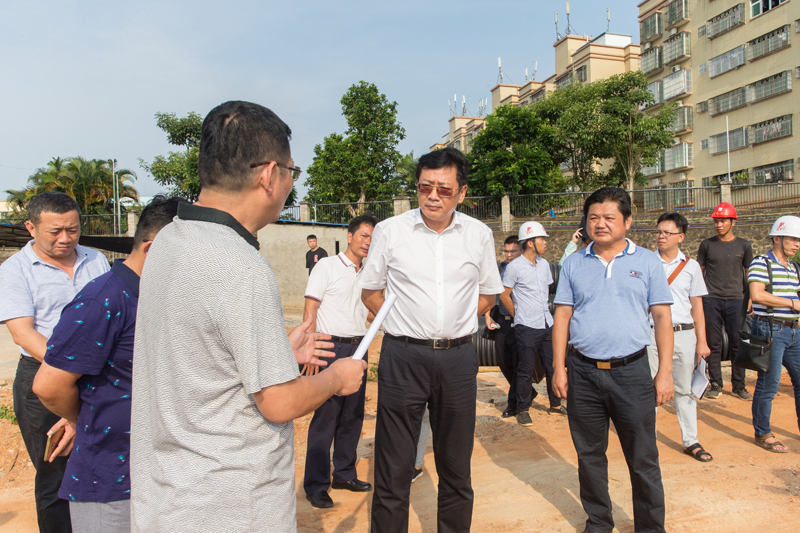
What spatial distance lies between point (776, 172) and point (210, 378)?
3112 cm

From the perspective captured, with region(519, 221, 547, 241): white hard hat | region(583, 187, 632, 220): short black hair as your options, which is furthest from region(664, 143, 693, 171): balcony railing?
region(583, 187, 632, 220): short black hair

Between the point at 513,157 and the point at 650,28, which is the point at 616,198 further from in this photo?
the point at 650,28

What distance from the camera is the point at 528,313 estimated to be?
6.26 metres

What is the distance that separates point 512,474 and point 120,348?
11.9ft

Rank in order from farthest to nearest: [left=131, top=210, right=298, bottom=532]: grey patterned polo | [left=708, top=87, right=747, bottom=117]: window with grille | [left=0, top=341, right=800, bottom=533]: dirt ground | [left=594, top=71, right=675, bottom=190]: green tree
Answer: [left=708, top=87, right=747, bottom=117]: window with grille → [left=594, top=71, right=675, bottom=190]: green tree → [left=0, top=341, right=800, bottom=533]: dirt ground → [left=131, top=210, right=298, bottom=532]: grey patterned polo

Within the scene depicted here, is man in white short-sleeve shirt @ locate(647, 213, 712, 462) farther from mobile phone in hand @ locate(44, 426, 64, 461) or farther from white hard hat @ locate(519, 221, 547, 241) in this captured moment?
mobile phone in hand @ locate(44, 426, 64, 461)

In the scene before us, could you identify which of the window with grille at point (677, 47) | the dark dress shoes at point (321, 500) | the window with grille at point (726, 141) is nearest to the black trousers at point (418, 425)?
the dark dress shoes at point (321, 500)

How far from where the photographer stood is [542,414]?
21.2ft

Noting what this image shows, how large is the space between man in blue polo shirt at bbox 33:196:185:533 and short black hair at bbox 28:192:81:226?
1489mm

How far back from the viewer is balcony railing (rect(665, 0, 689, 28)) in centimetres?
3125

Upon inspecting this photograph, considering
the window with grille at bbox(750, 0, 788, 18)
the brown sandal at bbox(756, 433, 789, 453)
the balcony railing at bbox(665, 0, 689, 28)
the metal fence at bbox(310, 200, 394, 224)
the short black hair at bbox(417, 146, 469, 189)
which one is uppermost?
the balcony railing at bbox(665, 0, 689, 28)

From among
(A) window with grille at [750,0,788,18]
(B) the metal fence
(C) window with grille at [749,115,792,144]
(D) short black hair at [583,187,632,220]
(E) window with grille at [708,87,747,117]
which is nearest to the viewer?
(D) short black hair at [583,187,632,220]

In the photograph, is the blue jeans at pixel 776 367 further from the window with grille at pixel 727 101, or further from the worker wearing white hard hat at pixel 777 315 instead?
the window with grille at pixel 727 101

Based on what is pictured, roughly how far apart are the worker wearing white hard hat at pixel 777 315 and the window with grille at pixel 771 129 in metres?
26.0
